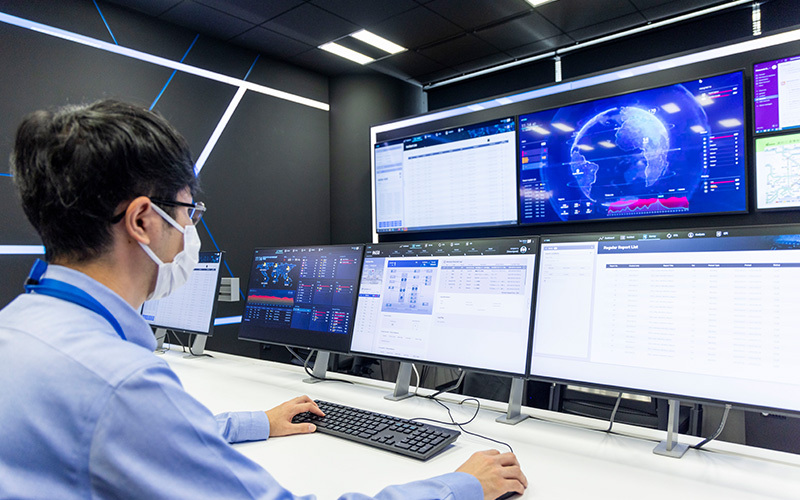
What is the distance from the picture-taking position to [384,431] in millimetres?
1127

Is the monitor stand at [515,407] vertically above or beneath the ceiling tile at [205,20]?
beneath

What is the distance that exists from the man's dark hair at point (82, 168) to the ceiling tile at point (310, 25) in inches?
124

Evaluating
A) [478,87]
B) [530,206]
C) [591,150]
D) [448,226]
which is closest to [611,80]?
[591,150]

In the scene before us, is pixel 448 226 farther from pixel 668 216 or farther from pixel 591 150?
pixel 668 216

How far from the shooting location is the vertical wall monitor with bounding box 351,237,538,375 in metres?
1.24

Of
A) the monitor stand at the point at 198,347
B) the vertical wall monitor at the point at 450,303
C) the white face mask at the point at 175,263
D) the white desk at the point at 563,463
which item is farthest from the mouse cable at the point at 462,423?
the monitor stand at the point at 198,347

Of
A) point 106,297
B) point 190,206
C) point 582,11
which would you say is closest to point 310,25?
point 582,11

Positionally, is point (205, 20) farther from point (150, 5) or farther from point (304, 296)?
point (304, 296)

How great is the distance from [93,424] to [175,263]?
388 mm

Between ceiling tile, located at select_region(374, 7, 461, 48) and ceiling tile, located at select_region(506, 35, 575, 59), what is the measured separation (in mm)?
661

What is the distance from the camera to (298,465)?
100 cm

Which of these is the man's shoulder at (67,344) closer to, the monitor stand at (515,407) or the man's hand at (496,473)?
the man's hand at (496,473)

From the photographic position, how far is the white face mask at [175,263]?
826 millimetres

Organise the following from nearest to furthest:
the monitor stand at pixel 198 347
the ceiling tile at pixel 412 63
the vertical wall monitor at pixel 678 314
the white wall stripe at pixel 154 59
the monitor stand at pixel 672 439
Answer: the vertical wall monitor at pixel 678 314 < the monitor stand at pixel 672 439 < the monitor stand at pixel 198 347 < the white wall stripe at pixel 154 59 < the ceiling tile at pixel 412 63
